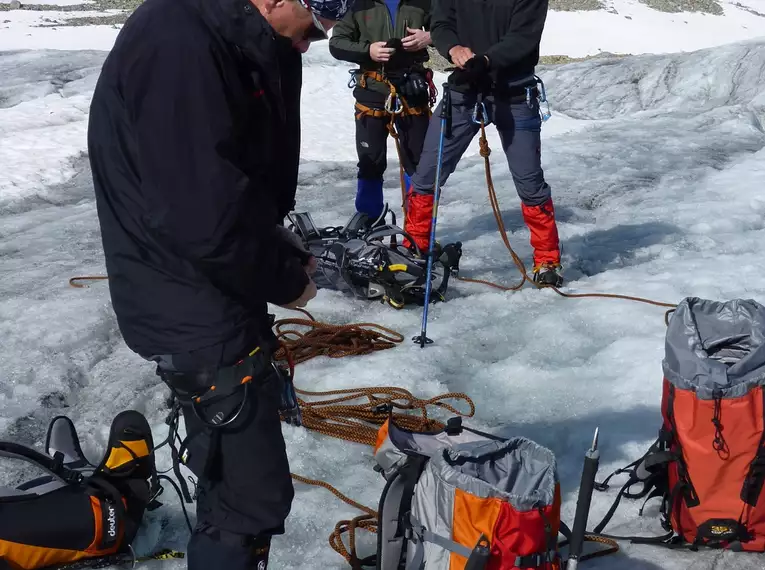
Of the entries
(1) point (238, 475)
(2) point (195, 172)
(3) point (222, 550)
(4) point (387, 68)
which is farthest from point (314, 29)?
(4) point (387, 68)

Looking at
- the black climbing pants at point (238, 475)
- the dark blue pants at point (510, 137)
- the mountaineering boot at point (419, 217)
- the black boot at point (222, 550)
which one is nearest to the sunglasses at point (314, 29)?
the black climbing pants at point (238, 475)

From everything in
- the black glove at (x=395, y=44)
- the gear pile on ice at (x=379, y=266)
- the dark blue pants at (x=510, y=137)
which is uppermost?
the black glove at (x=395, y=44)

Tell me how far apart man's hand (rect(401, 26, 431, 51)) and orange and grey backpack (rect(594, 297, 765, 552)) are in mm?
3757

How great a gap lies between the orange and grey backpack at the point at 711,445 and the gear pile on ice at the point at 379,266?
2.57 m

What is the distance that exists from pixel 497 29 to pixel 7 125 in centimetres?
781

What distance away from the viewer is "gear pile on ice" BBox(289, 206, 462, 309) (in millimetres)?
5672

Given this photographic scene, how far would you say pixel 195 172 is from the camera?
194cm

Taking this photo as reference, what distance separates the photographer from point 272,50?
2.05 m

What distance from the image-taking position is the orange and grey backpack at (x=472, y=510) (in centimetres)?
261

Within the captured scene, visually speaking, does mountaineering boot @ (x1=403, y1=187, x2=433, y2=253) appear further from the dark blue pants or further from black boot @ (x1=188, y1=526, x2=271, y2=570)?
black boot @ (x1=188, y1=526, x2=271, y2=570)

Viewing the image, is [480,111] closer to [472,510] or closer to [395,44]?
[395,44]

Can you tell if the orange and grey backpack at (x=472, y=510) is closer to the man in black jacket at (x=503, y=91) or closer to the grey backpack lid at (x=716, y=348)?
the grey backpack lid at (x=716, y=348)

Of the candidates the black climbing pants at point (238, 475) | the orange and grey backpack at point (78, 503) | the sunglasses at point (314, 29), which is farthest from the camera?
the orange and grey backpack at point (78, 503)

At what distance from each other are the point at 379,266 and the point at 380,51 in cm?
187
